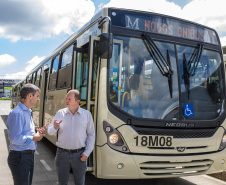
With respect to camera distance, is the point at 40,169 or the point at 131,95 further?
the point at 40,169

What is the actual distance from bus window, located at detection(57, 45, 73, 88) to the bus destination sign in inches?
71.7

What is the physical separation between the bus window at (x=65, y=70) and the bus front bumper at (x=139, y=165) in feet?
7.35

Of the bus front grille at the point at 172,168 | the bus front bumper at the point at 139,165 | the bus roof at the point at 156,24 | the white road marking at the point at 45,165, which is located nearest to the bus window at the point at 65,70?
the bus roof at the point at 156,24

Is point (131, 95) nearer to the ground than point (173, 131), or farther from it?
farther from it

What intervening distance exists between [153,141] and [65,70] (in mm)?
3021

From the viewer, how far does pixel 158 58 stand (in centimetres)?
470

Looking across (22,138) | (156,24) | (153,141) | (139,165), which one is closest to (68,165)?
(22,138)

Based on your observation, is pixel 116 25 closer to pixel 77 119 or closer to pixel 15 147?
pixel 77 119

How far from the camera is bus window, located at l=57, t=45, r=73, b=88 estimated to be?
6.07 meters

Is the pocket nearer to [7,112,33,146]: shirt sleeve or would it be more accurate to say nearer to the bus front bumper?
[7,112,33,146]: shirt sleeve

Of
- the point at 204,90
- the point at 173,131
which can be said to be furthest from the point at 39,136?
the point at 204,90

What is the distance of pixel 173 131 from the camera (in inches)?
178

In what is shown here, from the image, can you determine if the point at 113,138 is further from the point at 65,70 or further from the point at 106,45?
the point at 65,70

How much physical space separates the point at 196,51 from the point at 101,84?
1996 millimetres
